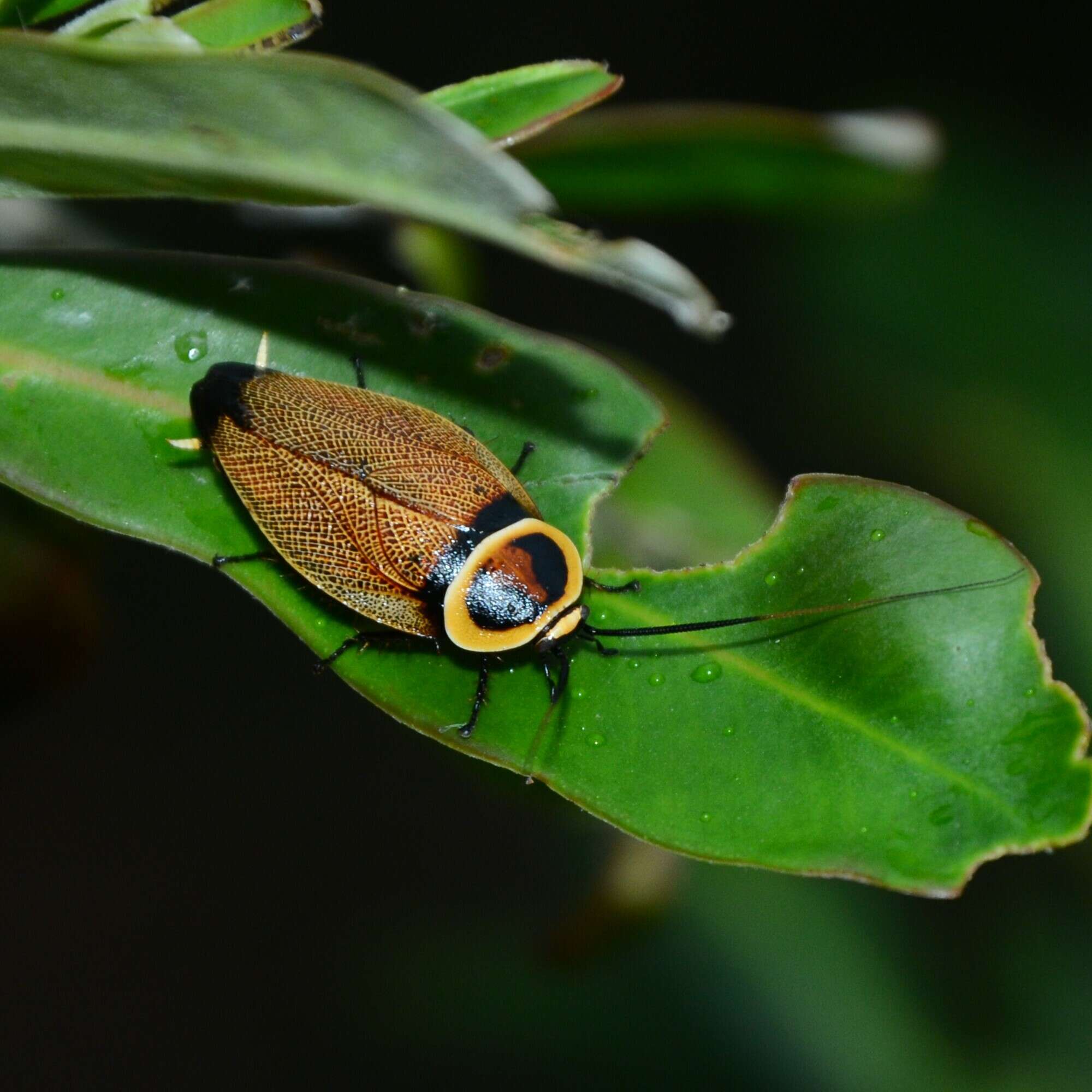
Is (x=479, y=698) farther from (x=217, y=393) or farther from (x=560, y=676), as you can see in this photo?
(x=217, y=393)

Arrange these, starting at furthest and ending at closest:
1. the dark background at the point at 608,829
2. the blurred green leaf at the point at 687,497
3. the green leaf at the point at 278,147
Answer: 1. the dark background at the point at 608,829
2. the blurred green leaf at the point at 687,497
3. the green leaf at the point at 278,147

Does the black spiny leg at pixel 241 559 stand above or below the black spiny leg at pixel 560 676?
above

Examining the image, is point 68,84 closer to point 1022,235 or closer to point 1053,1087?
point 1022,235

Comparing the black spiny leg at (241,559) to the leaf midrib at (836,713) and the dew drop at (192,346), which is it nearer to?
the dew drop at (192,346)

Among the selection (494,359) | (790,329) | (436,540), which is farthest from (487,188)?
(790,329)

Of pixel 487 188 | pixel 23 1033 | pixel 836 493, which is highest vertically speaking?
pixel 487 188

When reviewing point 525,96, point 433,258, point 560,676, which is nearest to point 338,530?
point 560,676

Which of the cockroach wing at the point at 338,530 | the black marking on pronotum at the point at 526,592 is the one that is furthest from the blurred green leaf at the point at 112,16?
the black marking on pronotum at the point at 526,592
